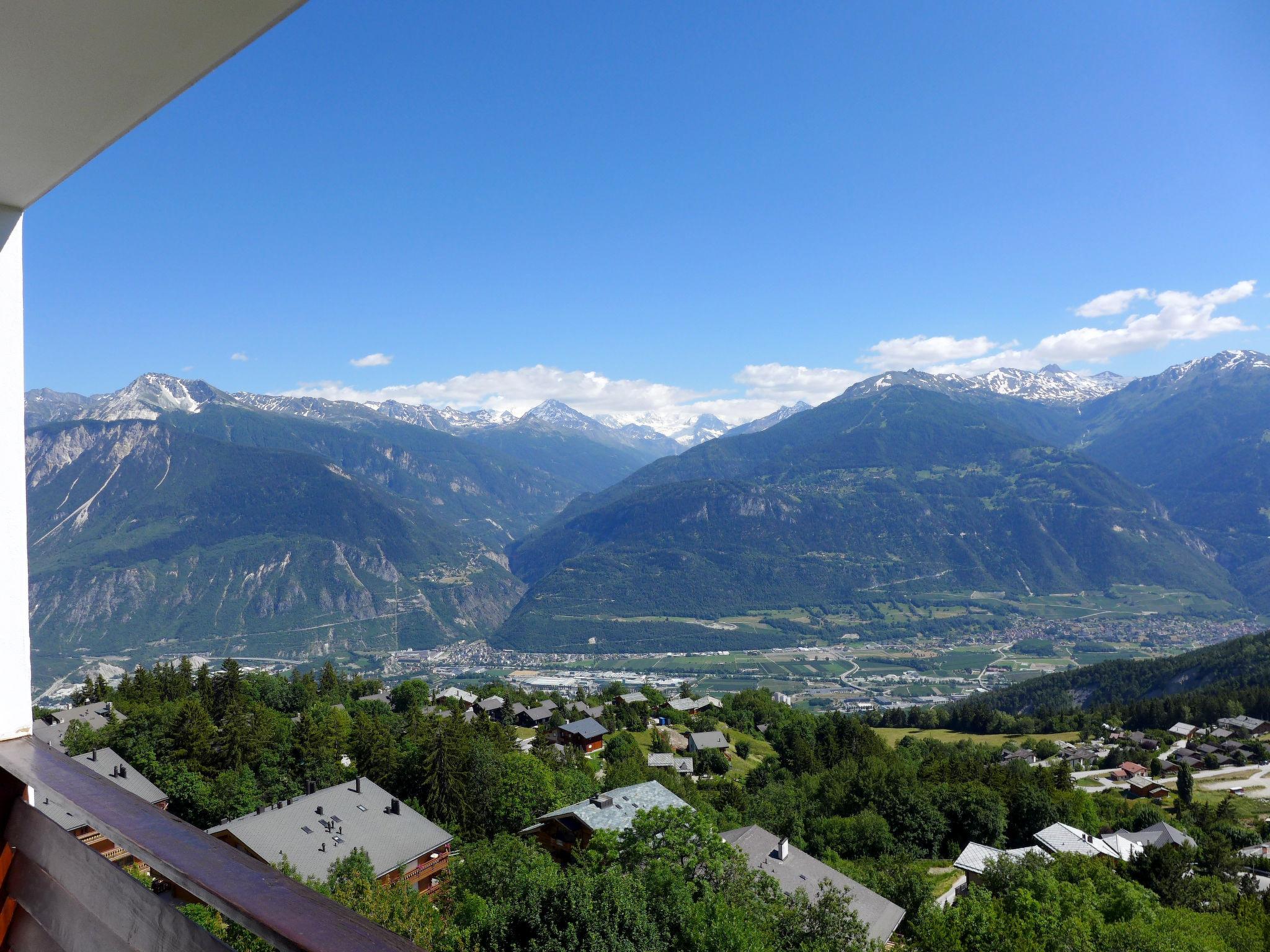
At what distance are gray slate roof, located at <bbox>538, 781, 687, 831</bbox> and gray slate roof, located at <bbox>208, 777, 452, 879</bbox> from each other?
162 inches

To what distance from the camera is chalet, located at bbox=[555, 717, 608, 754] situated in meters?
45.1

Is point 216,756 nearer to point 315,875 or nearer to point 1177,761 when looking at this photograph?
point 315,875

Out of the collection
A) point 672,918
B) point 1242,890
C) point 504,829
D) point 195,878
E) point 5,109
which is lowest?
point 1242,890

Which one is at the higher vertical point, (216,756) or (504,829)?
(216,756)

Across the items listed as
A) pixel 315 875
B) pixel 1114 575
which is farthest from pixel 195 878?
pixel 1114 575

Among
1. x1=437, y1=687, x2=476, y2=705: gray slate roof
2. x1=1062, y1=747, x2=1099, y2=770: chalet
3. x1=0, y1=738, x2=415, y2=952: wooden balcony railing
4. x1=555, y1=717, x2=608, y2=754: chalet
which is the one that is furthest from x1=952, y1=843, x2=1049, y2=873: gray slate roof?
x1=437, y1=687, x2=476, y2=705: gray slate roof

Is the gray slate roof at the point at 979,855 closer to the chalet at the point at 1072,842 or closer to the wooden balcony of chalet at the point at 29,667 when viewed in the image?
the chalet at the point at 1072,842

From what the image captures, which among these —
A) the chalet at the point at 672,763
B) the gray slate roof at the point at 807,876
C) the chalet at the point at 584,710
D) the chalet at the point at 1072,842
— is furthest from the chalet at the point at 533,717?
the chalet at the point at 1072,842

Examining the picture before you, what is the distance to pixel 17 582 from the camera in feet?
6.31

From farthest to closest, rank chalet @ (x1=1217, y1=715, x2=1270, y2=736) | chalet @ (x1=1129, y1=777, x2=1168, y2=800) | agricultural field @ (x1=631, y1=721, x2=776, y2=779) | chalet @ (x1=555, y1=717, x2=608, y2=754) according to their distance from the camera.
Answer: chalet @ (x1=1217, y1=715, x2=1270, y2=736)
chalet @ (x1=555, y1=717, x2=608, y2=754)
agricultural field @ (x1=631, y1=721, x2=776, y2=779)
chalet @ (x1=1129, y1=777, x2=1168, y2=800)

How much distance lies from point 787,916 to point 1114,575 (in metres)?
209

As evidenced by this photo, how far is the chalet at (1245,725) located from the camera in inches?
2280

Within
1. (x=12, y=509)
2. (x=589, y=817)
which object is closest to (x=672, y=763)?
(x=589, y=817)

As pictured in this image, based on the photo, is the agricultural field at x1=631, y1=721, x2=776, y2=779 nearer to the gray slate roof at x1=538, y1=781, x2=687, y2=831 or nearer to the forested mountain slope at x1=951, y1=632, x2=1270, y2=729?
the gray slate roof at x1=538, y1=781, x2=687, y2=831
